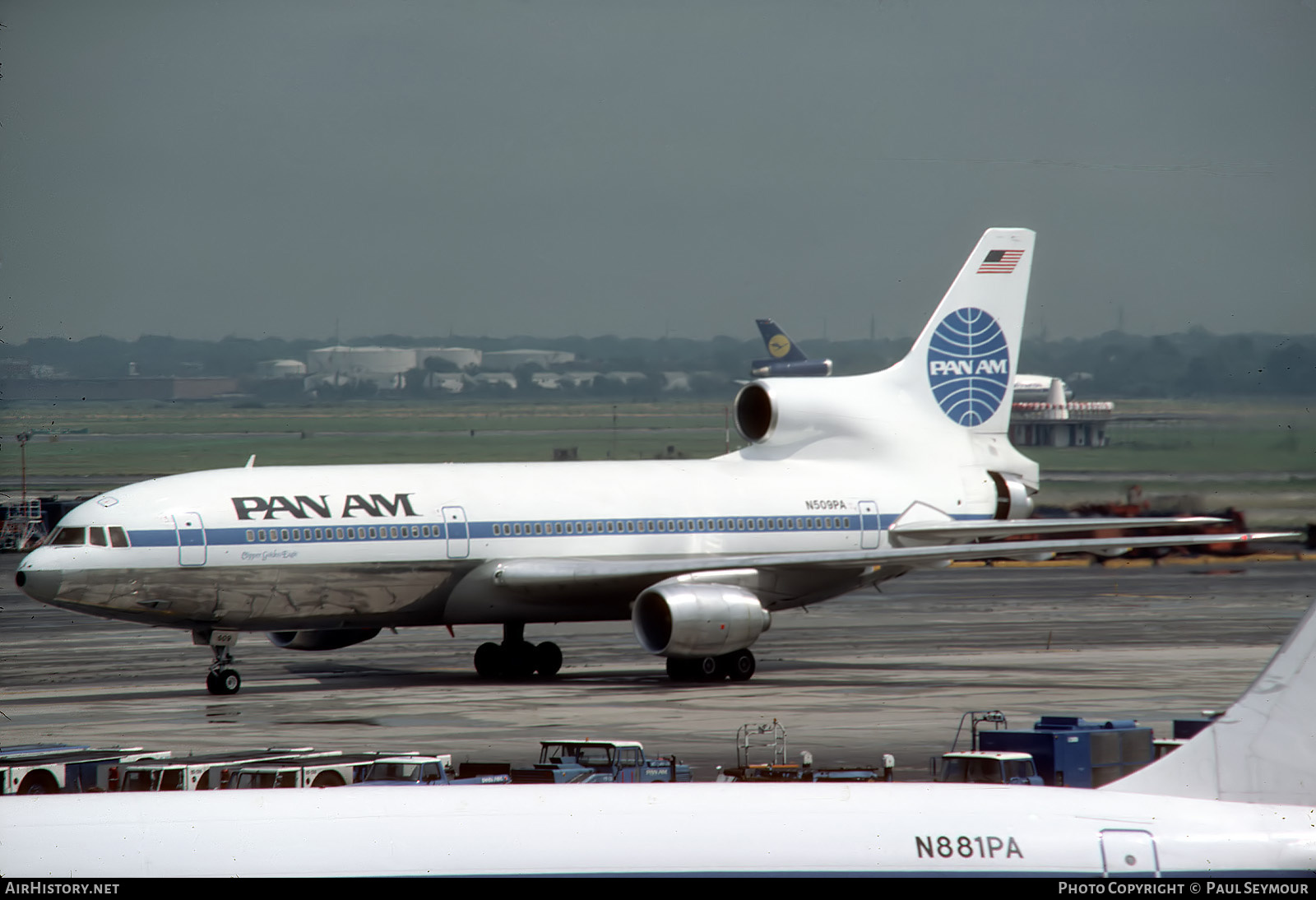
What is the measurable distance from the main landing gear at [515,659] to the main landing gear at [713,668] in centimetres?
318

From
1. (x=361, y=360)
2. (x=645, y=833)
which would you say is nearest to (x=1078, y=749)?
(x=645, y=833)

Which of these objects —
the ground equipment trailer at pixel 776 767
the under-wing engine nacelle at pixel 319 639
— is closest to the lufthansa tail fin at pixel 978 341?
the under-wing engine nacelle at pixel 319 639

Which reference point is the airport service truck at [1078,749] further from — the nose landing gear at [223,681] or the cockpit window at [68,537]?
the cockpit window at [68,537]

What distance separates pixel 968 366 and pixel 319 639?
1686 cm

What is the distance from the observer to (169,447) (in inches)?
2261

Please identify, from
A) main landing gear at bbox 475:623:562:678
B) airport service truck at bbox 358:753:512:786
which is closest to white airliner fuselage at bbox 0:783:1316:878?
airport service truck at bbox 358:753:512:786

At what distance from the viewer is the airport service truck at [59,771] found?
54.9 ft

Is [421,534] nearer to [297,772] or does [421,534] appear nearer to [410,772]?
[410,772]

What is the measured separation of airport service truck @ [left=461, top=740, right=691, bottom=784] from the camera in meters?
18.3

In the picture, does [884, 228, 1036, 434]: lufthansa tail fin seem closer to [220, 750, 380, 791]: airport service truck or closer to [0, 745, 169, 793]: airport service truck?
[220, 750, 380, 791]: airport service truck

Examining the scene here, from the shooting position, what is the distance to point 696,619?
107 feet
